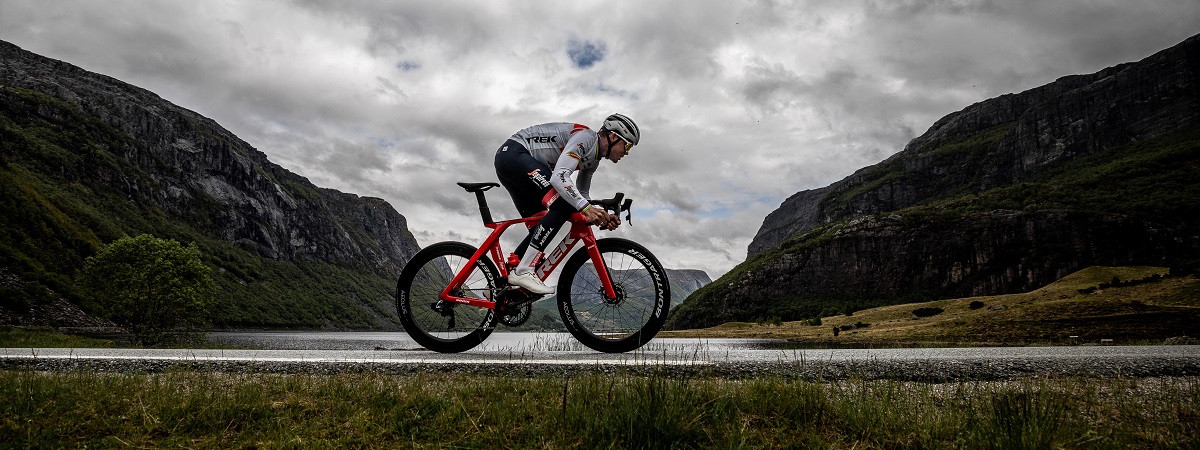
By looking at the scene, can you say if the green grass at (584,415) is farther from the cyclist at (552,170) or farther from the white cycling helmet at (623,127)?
the white cycling helmet at (623,127)

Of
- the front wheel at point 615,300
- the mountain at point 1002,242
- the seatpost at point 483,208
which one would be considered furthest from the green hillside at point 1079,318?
the mountain at point 1002,242

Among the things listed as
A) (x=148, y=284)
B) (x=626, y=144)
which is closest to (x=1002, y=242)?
(x=148, y=284)

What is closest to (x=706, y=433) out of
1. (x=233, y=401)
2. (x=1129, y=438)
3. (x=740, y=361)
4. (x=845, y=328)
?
(x=740, y=361)

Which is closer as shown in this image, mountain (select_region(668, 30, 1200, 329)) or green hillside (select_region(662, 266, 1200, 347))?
green hillside (select_region(662, 266, 1200, 347))

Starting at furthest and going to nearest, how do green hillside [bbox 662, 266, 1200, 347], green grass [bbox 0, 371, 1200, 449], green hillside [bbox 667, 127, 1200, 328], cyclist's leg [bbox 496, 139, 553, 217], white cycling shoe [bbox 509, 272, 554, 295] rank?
green hillside [bbox 667, 127, 1200, 328]
green hillside [bbox 662, 266, 1200, 347]
cyclist's leg [bbox 496, 139, 553, 217]
white cycling shoe [bbox 509, 272, 554, 295]
green grass [bbox 0, 371, 1200, 449]

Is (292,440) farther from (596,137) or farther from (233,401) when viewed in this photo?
(596,137)

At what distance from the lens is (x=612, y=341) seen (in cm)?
636

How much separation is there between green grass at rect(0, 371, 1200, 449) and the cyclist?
224 centimetres

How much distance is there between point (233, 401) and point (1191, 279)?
62185mm

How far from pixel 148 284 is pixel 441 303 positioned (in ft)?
159

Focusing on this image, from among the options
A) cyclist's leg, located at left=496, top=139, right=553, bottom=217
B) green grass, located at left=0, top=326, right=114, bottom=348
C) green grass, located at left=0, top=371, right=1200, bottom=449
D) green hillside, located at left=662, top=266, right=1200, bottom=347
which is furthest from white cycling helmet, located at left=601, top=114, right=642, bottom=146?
green grass, located at left=0, top=326, right=114, bottom=348

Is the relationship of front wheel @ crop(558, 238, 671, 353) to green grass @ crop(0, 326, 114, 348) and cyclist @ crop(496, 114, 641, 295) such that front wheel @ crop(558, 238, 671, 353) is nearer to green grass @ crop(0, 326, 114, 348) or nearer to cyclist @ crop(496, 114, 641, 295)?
cyclist @ crop(496, 114, 641, 295)

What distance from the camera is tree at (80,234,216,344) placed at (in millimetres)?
43031

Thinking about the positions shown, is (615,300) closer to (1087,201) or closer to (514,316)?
(514,316)
